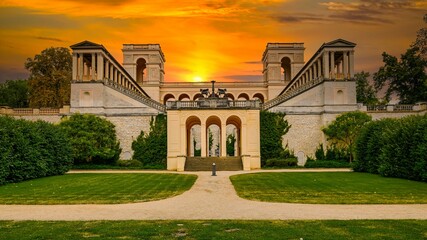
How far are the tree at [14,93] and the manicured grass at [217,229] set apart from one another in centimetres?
6342

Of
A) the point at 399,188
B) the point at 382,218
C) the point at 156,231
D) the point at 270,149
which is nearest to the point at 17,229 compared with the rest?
the point at 156,231

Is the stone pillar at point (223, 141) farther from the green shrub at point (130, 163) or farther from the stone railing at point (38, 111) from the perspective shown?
the stone railing at point (38, 111)

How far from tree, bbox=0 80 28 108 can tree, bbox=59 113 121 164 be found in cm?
3006

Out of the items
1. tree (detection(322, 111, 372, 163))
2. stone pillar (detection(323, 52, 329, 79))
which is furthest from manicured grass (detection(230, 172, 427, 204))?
stone pillar (detection(323, 52, 329, 79))

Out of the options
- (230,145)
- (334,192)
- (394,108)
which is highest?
(394,108)

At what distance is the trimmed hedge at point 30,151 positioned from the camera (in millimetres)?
25978

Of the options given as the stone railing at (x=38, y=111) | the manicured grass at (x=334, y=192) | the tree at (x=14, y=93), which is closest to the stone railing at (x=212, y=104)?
the stone railing at (x=38, y=111)

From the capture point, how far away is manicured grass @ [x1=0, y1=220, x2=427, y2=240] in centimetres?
991

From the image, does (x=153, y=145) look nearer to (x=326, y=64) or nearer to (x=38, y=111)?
(x=38, y=111)

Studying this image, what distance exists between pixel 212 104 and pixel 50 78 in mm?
26281

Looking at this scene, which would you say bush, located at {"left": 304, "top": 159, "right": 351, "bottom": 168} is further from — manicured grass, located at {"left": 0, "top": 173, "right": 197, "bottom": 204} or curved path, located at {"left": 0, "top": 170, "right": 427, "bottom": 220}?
curved path, located at {"left": 0, "top": 170, "right": 427, "bottom": 220}

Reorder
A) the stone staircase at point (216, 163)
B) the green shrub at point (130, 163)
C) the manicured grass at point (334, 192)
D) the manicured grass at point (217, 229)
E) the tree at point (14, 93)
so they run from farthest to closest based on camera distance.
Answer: the tree at point (14, 93), the green shrub at point (130, 163), the stone staircase at point (216, 163), the manicured grass at point (334, 192), the manicured grass at point (217, 229)

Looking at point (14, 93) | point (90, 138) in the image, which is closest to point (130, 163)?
point (90, 138)

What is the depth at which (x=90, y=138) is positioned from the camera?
43.3 metres
